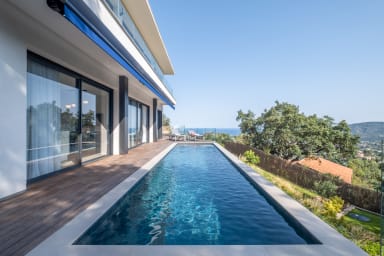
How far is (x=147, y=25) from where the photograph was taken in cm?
1122

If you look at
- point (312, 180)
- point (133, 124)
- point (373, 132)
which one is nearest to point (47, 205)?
point (373, 132)

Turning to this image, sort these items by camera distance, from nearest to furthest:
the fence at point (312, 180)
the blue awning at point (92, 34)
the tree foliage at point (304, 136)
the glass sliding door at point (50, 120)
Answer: the blue awning at point (92, 34)
the glass sliding door at point (50, 120)
the fence at point (312, 180)
the tree foliage at point (304, 136)

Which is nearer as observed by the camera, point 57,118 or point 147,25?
point 57,118

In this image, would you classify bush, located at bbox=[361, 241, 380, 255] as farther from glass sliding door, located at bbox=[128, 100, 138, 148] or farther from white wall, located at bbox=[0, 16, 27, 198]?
glass sliding door, located at bbox=[128, 100, 138, 148]

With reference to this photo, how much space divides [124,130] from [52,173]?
12.3 ft

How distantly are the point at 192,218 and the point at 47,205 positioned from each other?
8.58ft

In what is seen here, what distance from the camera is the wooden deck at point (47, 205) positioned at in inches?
93.3

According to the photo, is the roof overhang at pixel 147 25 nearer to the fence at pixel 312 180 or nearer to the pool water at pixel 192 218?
the pool water at pixel 192 218

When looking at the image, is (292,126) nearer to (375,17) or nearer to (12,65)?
(375,17)

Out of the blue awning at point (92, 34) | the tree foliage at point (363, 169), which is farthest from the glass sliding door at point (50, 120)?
the tree foliage at point (363, 169)

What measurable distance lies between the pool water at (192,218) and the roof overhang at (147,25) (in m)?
8.90

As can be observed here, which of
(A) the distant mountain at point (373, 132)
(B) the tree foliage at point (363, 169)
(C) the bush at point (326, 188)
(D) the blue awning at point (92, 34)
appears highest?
(D) the blue awning at point (92, 34)

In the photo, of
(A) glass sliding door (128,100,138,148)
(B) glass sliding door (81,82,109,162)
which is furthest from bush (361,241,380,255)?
(A) glass sliding door (128,100,138,148)

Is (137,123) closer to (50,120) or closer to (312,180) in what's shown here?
(50,120)
